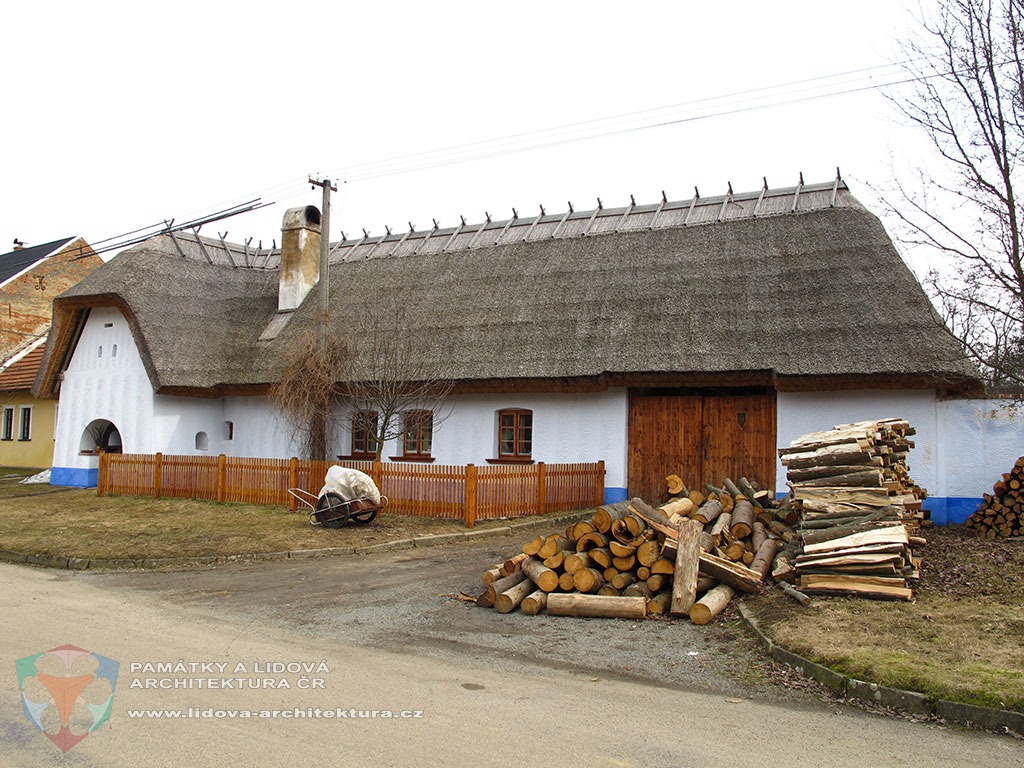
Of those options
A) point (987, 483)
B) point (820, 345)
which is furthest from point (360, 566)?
point (987, 483)

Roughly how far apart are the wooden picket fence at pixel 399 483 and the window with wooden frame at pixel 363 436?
1887mm

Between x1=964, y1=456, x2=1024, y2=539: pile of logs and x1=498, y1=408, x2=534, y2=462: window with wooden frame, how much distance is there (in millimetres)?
9462

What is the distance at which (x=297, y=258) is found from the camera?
25484 millimetres

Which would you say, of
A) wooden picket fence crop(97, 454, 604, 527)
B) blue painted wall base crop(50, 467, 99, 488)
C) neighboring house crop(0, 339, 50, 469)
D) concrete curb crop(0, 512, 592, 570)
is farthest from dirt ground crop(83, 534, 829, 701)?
neighboring house crop(0, 339, 50, 469)

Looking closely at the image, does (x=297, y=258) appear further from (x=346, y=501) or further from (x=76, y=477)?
(x=346, y=501)

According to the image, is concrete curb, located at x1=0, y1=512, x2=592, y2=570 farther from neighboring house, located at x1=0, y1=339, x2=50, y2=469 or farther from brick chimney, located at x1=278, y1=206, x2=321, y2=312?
neighboring house, located at x1=0, y1=339, x2=50, y2=469

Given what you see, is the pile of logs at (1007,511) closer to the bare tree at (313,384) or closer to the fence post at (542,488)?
the fence post at (542,488)

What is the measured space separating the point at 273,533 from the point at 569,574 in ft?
23.8

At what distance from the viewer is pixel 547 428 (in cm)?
1916

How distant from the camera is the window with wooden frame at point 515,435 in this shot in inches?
775

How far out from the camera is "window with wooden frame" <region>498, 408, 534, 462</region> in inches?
775

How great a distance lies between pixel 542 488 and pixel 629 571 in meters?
7.21

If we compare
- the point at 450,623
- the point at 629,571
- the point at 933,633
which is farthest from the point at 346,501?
the point at 933,633

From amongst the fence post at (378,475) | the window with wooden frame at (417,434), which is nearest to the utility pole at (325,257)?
the window with wooden frame at (417,434)
